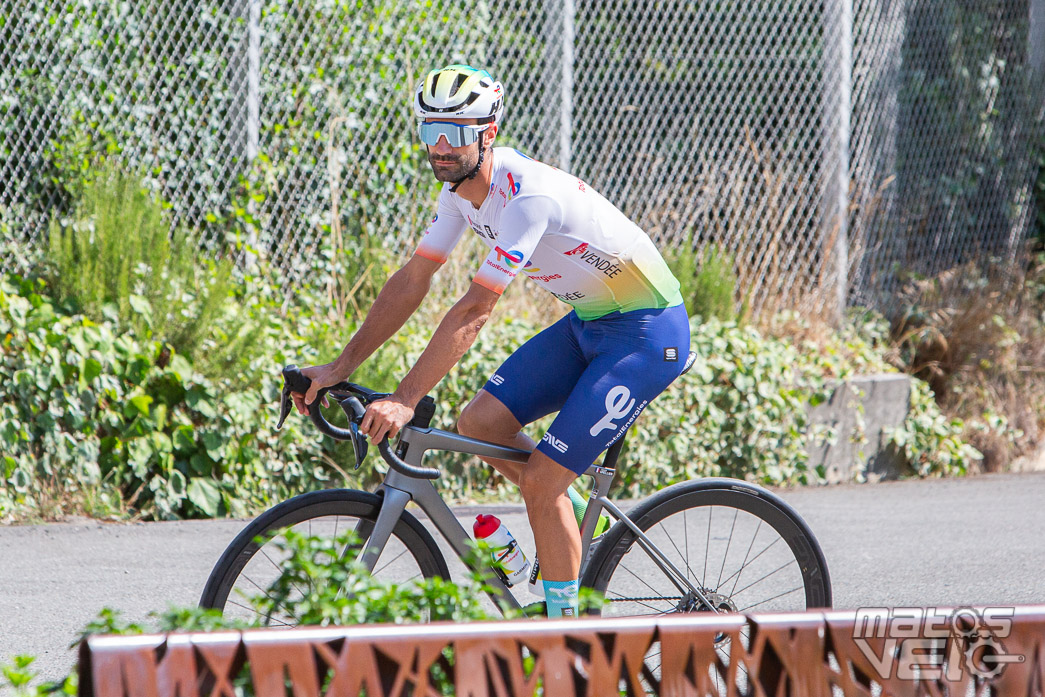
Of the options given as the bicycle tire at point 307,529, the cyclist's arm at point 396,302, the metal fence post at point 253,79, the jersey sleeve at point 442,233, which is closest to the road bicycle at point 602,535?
the bicycle tire at point 307,529

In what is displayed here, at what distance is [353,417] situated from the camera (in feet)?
9.82

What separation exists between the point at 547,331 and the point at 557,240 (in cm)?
43

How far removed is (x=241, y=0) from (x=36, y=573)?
4.34 m

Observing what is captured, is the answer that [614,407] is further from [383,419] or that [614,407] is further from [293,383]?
[293,383]

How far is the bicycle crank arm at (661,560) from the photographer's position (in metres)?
3.39

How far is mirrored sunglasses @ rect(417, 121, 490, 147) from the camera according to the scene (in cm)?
299

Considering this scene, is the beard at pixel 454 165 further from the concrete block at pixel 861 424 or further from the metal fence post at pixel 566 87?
the metal fence post at pixel 566 87

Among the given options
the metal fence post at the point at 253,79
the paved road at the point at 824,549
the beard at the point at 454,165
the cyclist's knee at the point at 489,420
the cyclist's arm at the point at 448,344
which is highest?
the metal fence post at the point at 253,79

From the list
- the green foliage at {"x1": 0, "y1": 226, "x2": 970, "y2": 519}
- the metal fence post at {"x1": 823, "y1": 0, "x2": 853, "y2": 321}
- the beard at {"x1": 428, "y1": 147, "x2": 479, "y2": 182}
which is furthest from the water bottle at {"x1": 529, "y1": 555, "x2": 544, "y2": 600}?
the metal fence post at {"x1": 823, "y1": 0, "x2": 853, "y2": 321}

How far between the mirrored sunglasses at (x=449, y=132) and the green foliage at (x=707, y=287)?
4543 mm

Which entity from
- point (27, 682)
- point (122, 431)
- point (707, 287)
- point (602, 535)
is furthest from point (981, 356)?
point (27, 682)

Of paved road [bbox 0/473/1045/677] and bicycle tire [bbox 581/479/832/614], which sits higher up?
bicycle tire [bbox 581/479/832/614]

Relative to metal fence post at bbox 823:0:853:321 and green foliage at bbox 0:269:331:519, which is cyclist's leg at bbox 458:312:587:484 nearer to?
green foliage at bbox 0:269:331:519

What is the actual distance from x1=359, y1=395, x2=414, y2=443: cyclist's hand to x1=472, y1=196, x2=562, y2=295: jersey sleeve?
420mm
